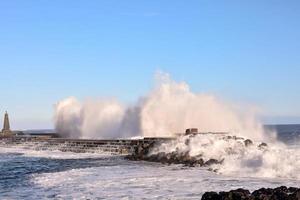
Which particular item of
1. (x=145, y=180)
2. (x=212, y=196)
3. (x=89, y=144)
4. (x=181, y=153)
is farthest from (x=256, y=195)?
(x=89, y=144)

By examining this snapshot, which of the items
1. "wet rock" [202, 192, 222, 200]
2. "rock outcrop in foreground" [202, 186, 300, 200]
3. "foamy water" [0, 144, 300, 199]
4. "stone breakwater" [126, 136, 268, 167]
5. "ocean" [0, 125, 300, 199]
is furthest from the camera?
"stone breakwater" [126, 136, 268, 167]

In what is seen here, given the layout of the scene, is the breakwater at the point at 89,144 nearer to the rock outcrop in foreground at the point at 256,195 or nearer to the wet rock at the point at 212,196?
the wet rock at the point at 212,196

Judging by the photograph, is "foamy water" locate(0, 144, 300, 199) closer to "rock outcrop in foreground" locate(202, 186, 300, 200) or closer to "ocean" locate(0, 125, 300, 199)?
"ocean" locate(0, 125, 300, 199)

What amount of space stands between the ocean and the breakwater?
770cm

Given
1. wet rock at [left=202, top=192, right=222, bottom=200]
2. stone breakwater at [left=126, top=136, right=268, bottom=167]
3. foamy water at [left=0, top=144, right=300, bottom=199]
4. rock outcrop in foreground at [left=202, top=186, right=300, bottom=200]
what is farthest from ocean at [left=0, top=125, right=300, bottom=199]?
rock outcrop in foreground at [left=202, top=186, right=300, bottom=200]

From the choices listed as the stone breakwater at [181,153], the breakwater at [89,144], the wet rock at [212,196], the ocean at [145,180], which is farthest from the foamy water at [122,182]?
the breakwater at [89,144]

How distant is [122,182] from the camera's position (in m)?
19.0

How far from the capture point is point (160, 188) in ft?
55.3

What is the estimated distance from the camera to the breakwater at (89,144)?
111ft

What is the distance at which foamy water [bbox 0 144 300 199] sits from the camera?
16.2 m

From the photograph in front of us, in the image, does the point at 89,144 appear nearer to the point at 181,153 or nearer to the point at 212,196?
the point at 181,153

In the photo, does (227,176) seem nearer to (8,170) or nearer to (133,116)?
(8,170)

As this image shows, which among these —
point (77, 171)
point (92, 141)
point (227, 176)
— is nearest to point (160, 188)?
point (227, 176)

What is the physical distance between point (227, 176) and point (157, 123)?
27776mm
